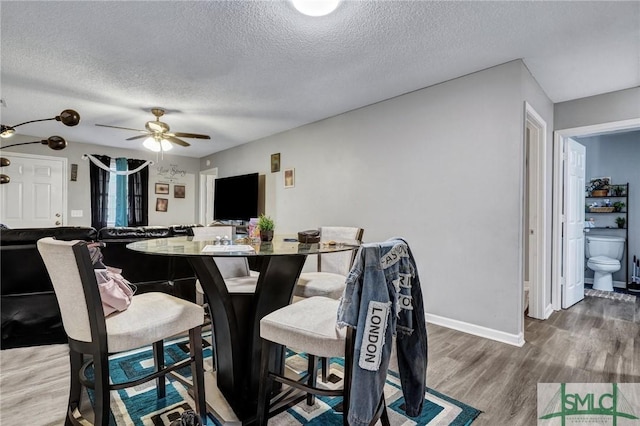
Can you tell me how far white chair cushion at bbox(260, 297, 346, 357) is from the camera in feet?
4.10

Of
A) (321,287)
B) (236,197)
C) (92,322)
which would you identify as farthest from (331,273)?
(236,197)

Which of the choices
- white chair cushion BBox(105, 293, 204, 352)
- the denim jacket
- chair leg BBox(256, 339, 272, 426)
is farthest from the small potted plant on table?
white chair cushion BBox(105, 293, 204, 352)

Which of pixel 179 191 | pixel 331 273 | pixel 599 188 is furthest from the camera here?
pixel 179 191

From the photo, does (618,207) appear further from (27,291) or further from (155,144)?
(27,291)

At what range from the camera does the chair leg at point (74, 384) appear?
145 cm

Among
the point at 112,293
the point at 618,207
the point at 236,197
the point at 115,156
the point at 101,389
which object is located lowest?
the point at 101,389

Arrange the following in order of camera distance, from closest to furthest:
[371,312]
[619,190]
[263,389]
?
[371,312]
[263,389]
[619,190]

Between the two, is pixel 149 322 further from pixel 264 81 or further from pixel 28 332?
pixel 264 81

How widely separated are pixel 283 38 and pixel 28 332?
3184 millimetres

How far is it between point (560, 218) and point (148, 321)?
3.97 m

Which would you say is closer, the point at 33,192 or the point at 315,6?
the point at 315,6

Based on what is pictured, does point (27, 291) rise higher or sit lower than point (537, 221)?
lower

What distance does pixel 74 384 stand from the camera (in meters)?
1.47

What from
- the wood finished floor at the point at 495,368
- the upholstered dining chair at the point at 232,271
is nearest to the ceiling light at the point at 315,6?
the upholstered dining chair at the point at 232,271
